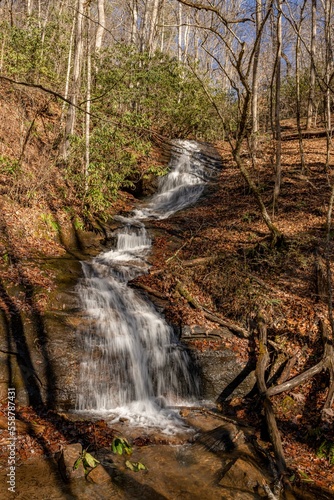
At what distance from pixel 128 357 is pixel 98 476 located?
2.76 meters

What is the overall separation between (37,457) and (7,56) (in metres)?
13.4

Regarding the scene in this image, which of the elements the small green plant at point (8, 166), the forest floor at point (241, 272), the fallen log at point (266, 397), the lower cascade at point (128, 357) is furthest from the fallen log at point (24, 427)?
the small green plant at point (8, 166)

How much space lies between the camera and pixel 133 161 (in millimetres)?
13828

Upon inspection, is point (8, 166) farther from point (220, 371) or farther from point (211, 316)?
point (220, 371)

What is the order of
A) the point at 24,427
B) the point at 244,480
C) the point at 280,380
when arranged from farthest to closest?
the point at 280,380 → the point at 24,427 → the point at 244,480

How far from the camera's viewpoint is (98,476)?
4.92 meters

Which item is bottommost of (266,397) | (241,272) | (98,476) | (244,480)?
(244,480)

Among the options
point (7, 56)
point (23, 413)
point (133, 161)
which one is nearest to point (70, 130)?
point (133, 161)

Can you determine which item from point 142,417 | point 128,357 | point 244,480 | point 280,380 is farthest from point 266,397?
point 128,357

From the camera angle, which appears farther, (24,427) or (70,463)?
(24,427)

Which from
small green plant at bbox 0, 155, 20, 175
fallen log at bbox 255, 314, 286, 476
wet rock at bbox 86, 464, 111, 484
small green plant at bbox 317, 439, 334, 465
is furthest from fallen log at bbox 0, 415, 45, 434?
small green plant at bbox 0, 155, 20, 175

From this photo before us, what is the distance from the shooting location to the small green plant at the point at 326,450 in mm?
5713

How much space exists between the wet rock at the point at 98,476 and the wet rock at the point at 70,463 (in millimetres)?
110

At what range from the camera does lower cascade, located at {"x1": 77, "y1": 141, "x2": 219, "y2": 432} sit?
6824 mm
